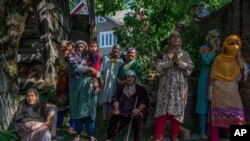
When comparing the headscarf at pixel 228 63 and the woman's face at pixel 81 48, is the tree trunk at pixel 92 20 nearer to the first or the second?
the woman's face at pixel 81 48

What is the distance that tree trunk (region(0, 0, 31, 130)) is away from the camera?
21.6 ft

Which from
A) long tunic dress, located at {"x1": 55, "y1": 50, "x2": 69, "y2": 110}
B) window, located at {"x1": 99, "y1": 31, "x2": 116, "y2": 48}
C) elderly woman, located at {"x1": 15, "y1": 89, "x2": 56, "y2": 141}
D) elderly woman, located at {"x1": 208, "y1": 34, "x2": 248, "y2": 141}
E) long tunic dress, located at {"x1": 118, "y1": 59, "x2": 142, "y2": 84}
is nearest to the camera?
elderly woman, located at {"x1": 15, "y1": 89, "x2": 56, "y2": 141}

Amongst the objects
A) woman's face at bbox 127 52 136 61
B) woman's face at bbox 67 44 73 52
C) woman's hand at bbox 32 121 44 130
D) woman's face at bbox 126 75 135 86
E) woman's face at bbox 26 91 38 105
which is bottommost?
woman's hand at bbox 32 121 44 130

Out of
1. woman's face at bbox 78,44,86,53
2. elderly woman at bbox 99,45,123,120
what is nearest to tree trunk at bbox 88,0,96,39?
elderly woman at bbox 99,45,123,120

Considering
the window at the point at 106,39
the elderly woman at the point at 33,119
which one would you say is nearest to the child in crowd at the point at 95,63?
the elderly woman at the point at 33,119

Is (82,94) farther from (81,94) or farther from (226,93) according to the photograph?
(226,93)

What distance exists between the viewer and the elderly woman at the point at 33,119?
5895 mm

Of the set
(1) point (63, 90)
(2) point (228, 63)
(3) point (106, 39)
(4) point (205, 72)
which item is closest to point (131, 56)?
(4) point (205, 72)

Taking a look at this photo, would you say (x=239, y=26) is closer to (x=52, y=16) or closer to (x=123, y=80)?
(x=123, y=80)

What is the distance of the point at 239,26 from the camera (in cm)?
731

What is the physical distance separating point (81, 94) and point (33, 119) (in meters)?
0.97

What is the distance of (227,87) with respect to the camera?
638 centimetres

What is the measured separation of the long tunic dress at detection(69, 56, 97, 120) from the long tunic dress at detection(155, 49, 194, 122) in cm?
106

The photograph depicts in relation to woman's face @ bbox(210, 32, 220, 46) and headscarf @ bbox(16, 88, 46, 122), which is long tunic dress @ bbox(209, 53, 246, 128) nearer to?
woman's face @ bbox(210, 32, 220, 46)
